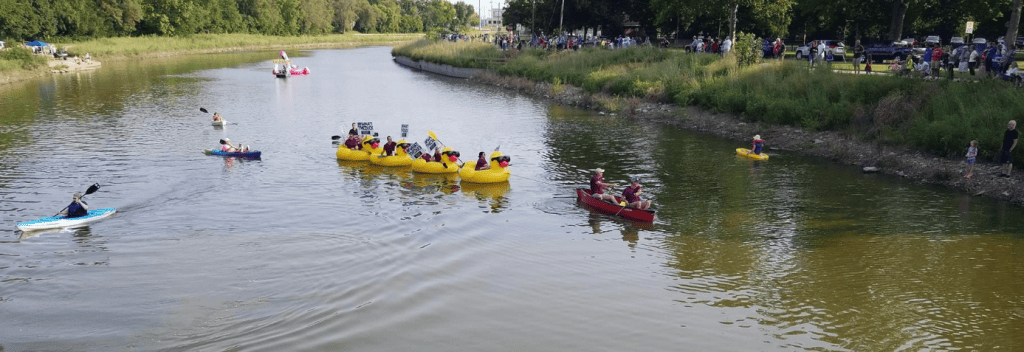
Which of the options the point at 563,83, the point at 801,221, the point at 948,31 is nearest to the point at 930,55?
the point at 801,221

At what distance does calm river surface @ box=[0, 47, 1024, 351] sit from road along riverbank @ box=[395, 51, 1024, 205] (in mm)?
1117

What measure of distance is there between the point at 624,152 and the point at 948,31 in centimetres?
4560

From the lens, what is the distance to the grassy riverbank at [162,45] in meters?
60.9

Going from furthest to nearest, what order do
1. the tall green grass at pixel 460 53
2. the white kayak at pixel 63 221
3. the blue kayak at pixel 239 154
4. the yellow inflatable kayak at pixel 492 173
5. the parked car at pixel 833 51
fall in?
the tall green grass at pixel 460 53
the parked car at pixel 833 51
the blue kayak at pixel 239 154
the yellow inflatable kayak at pixel 492 173
the white kayak at pixel 63 221

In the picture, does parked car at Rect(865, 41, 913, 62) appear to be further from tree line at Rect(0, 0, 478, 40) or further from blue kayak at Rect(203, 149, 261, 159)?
tree line at Rect(0, 0, 478, 40)

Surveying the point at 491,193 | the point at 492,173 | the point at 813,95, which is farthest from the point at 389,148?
the point at 813,95

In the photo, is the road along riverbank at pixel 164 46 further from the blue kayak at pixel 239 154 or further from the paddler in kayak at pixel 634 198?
the paddler in kayak at pixel 634 198

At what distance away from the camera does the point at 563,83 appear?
49750mm

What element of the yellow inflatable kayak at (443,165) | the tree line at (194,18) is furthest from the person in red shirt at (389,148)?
the tree line at (194,18)

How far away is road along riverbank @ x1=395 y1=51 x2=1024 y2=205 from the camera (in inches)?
886

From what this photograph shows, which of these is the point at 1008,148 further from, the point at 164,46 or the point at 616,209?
the point at 164,46

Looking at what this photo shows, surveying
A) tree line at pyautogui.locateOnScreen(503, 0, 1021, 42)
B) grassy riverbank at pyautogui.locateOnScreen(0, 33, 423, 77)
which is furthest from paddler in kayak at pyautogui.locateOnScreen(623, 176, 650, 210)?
grassy riverbank at pyautogui.locateOnScreen(0, 33, 423, 77)

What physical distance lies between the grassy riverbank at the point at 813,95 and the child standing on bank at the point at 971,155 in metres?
1.05

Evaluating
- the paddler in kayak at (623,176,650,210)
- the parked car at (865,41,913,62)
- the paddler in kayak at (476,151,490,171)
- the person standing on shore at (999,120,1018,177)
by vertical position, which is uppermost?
the parked car at (865,41,913,62)
